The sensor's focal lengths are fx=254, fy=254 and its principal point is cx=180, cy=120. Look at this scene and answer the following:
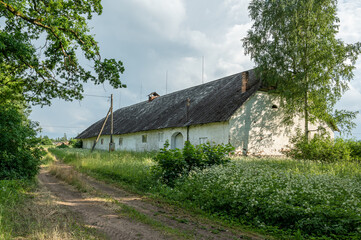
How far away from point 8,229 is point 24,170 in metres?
5.86

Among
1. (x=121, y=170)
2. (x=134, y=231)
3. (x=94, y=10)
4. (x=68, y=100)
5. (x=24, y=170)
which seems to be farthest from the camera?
(x=68, y=100)

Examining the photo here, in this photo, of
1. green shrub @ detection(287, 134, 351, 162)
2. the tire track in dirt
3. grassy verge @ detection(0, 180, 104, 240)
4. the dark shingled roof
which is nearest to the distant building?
the dark shingled roof

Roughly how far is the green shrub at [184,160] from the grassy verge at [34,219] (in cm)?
389

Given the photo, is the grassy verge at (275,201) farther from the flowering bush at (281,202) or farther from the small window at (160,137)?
the small window at (160,137)

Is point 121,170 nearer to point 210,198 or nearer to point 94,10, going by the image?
point 210,198

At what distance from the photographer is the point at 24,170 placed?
30.6 feet

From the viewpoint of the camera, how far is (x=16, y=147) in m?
9.03

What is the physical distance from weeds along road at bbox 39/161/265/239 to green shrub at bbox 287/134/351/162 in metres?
12.5

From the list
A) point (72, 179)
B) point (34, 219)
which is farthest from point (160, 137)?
point (34, 219)

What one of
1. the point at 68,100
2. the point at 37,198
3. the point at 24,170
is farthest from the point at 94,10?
the point at 37,198

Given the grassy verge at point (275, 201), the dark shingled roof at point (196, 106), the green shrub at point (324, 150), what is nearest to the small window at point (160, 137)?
the dark shingled roof at point (196, 106)

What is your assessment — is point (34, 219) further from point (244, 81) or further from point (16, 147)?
point (244, 81)

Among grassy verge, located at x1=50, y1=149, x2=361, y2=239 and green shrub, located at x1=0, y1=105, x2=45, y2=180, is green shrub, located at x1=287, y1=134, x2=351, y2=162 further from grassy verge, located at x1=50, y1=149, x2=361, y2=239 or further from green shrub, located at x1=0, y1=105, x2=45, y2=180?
green shrub, located at x1=0, y1=105, x2=45, y2=180

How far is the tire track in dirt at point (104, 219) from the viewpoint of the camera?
4.62 meters
